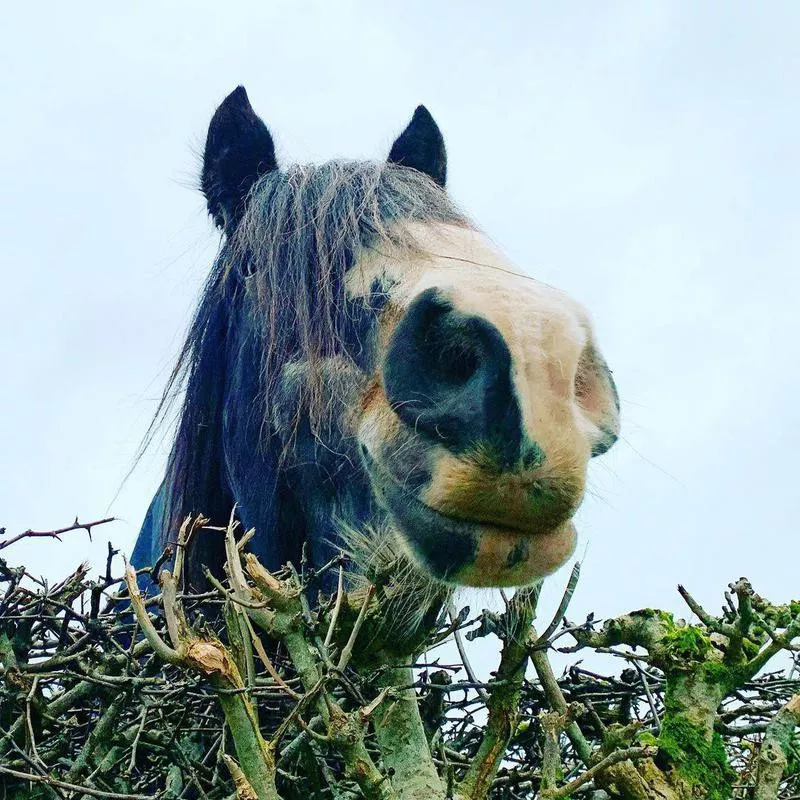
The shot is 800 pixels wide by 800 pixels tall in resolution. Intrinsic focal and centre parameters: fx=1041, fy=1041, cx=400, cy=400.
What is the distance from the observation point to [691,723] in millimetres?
2475

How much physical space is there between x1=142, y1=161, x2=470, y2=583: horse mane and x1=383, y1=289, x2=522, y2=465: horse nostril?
516 millimetres

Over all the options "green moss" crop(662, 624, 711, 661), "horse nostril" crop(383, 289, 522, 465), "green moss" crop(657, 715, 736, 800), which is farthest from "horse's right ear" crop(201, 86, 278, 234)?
"green moss" crop(657, 715, 736, 800)

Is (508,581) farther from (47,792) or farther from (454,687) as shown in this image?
(47,792)

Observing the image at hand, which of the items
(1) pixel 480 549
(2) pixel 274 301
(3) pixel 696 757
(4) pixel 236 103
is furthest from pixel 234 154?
(3) pixel 696 757

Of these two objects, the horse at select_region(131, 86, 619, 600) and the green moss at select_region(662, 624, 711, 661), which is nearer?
the horse at select_region(131, 86, 619, 600)

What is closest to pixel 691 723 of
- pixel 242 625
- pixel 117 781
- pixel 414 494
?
pixel 414 494

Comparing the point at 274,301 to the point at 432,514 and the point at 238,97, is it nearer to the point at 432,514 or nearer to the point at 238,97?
the point at 238,97

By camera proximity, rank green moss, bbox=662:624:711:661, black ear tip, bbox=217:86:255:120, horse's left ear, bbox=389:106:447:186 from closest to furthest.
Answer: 1. green moss, bbox=662:624:711:661
2. black ear tip, bbox=217:86:255:120
3. horse's left ear, bbox=389:106:447:186

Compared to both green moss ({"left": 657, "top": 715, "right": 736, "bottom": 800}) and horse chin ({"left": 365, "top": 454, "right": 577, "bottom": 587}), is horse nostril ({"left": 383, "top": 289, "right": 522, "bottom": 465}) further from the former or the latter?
green moss ({"left": 657, "top": 715, "right": 736, "bottom": 800})

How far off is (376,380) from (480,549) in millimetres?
687

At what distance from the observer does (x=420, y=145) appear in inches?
174

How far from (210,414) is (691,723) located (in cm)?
219

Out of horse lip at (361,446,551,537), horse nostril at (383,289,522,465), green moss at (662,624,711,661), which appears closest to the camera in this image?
horse nostril at (383,289,522,465)

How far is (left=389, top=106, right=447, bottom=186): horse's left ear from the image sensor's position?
4.41 m
